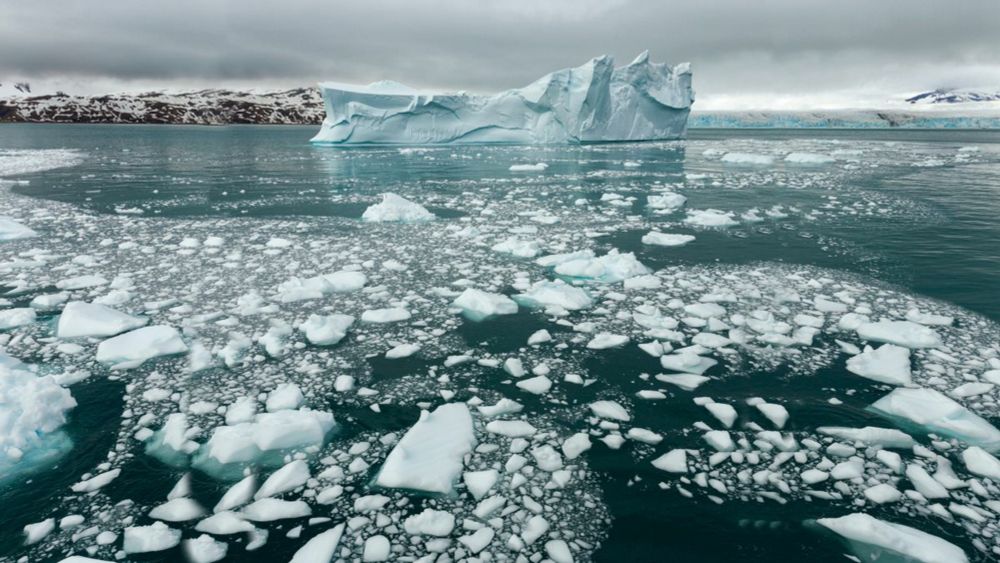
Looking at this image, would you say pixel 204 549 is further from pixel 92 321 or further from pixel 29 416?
pixel 92 321

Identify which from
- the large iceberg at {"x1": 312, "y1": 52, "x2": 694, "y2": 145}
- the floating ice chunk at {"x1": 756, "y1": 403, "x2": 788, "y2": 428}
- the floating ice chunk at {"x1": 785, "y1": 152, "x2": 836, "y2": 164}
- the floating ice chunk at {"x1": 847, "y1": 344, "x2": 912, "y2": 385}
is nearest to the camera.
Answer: the floating ice chunk at {"x1": 756, "y1": 403, "x2": 788, "y2": 428}

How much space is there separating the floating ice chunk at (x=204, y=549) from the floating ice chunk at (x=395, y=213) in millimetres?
6811

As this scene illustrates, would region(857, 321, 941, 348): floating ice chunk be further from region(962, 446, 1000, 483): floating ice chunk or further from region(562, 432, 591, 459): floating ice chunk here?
region(562, 432, 591, 459): floating ice chunk

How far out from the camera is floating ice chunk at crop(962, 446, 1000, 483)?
2482 millimetres

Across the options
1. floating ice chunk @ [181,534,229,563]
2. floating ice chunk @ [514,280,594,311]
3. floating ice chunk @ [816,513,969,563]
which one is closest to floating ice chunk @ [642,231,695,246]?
floating ice chunk @ [514,280,594,311]

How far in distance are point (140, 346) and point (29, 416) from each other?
0.99 m

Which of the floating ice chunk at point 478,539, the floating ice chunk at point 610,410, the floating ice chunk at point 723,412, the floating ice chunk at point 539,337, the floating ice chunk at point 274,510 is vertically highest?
the floating ice chunk at point 539,337

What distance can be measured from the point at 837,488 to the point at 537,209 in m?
7.92

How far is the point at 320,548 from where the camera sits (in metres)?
2.04

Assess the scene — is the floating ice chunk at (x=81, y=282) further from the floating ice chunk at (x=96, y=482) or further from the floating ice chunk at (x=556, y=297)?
the floating ice chunk at (x=556, y=297)

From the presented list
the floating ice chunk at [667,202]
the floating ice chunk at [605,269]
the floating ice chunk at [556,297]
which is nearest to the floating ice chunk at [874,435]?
the floating ice chunk at [556,297]

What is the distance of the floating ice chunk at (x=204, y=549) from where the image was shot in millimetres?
2035

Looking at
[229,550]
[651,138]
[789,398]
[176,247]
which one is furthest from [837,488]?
[651,138]

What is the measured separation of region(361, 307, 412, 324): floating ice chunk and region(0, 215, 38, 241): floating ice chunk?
6271 millimetres
